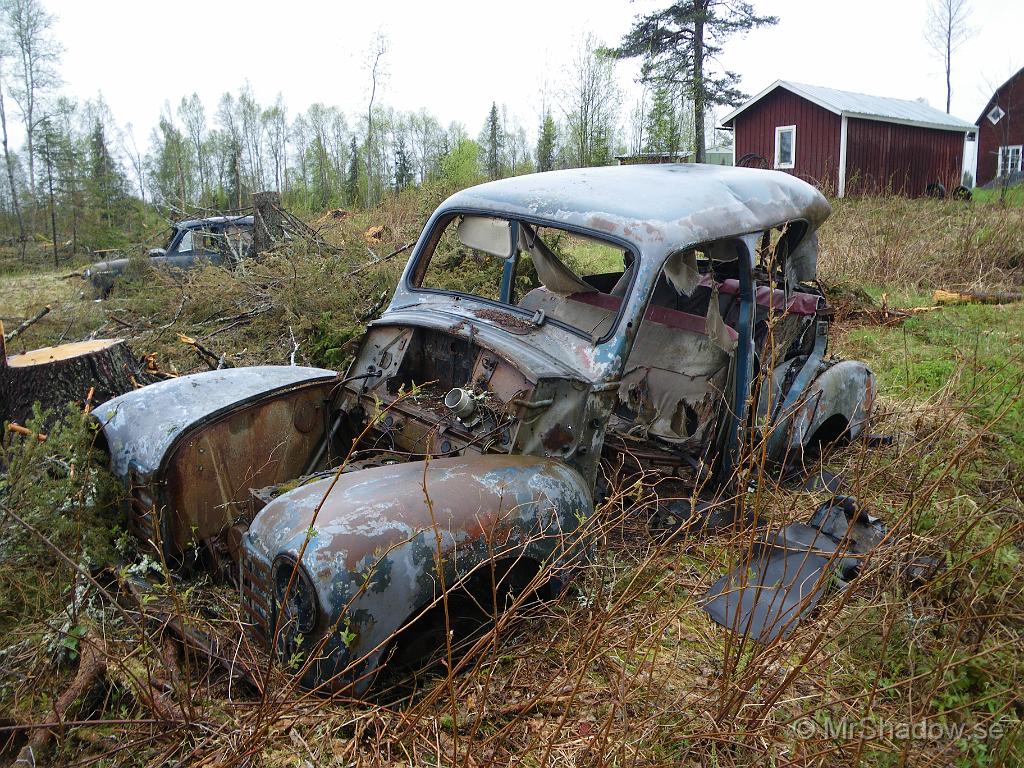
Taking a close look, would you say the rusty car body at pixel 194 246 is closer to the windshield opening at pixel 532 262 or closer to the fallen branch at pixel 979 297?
the windshield opening at pixel 532 262

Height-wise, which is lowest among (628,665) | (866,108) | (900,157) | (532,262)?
(628,665)

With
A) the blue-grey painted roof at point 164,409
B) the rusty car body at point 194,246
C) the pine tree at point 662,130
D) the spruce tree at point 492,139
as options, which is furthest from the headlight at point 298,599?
the spruce tree at point 492,139

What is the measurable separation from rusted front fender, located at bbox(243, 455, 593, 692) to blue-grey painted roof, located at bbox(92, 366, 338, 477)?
0.88m

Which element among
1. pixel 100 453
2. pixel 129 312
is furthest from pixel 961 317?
pixel 129 312

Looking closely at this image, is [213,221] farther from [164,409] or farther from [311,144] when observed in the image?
[311,144]

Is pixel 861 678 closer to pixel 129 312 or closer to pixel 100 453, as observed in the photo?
pixel 100 453

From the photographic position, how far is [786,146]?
21453 millimetres

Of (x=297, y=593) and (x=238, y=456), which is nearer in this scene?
(x=297, y=593)

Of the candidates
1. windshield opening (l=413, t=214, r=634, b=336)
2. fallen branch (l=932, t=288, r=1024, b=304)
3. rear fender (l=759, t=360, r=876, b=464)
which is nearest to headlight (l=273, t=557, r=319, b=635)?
windshield opening (l=413, t=214, r=634, b=336)

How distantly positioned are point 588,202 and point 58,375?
3491 mm

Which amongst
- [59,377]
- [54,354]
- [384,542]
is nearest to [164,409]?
[384,542]

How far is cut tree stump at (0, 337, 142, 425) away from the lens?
166 inches

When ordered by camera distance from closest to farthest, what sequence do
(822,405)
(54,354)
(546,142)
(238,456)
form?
(238,456) → (822,405) → (54,354) → (546,142)

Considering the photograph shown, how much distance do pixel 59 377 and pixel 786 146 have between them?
2195 centimetres
